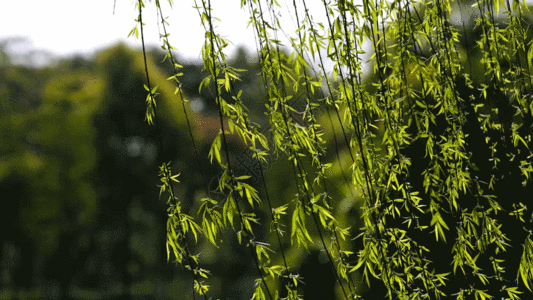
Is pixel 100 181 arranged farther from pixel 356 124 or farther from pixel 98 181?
pixel 356 124

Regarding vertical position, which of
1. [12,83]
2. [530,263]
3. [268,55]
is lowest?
[530,263]

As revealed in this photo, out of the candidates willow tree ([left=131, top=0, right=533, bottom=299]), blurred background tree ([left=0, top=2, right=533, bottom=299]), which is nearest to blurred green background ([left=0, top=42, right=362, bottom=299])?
blurred background tree ([left=0, top=2, right=533, bottom=299])

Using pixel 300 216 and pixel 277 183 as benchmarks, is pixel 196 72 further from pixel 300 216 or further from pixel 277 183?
pixel 300 216

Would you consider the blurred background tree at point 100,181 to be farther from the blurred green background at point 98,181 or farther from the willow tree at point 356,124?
the willow tree at point 356,124

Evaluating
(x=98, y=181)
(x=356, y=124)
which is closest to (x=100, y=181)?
(x=98, y=181)

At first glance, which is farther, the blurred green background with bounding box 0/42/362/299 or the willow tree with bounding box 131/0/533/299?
the blurred green background with bounding box 0/42/362/299

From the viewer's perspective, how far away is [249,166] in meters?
6.83

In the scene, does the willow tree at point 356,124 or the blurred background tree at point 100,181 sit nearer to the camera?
the willow tree at point 356,124

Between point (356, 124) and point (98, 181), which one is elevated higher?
point (98, 181)

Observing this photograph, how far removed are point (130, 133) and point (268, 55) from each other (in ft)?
25.3

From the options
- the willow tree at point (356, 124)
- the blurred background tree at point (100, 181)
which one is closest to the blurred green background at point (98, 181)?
the blurred background tree at point (100, 181)

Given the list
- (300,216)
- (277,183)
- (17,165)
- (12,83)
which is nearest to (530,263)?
(300,216)

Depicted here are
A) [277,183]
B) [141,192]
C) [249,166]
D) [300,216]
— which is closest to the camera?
[300,216]

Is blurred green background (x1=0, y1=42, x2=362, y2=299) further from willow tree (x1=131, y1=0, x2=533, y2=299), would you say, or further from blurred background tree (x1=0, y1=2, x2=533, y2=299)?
willow tree (x1=131, y1=0, x2=533, y2=299)
